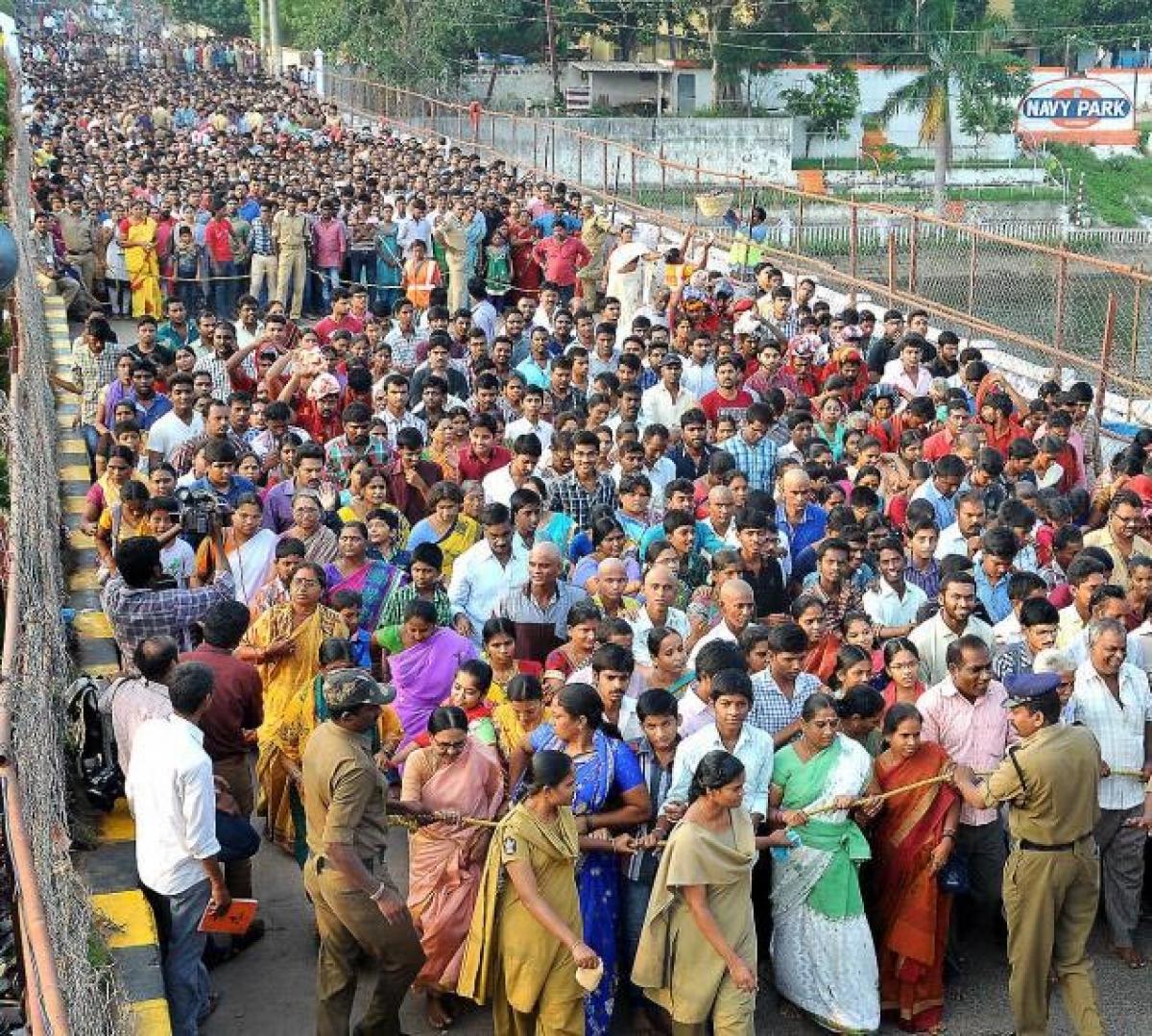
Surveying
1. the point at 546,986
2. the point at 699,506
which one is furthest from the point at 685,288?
the point at 546,986

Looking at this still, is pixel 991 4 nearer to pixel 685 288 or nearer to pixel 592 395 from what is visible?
pixel 685 288

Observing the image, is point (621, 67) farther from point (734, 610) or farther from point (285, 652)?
point (285, 652)

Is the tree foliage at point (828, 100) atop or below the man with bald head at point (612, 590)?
atop

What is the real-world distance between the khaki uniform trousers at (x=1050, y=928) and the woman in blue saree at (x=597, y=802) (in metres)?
1.36

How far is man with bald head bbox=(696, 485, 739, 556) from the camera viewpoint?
29.3 feet

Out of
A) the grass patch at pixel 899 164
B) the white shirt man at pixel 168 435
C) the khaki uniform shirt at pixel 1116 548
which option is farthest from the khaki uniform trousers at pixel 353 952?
the grass patch at pixel 899 164

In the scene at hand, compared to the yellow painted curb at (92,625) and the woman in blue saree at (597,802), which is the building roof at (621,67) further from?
the woman in blue saree at (597,802)

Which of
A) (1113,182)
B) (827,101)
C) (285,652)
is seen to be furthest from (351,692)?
(1113,182)

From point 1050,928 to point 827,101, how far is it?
152 feet

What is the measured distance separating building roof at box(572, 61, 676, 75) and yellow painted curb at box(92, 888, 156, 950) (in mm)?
46129

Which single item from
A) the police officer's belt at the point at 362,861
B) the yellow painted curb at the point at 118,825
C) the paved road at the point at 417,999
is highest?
the police officer's belt at the point at 362,861

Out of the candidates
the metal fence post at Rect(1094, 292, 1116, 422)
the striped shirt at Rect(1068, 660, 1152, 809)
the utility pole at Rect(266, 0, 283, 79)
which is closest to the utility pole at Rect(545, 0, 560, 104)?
the utility pole at Rect(266, 0, 283, 79)

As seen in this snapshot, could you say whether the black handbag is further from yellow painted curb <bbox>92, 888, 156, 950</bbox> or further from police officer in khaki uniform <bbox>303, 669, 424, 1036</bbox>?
yellow painted curb <bbox>92, 888, 156, 950</bbox>

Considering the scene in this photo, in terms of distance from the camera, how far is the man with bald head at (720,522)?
893 centimetres
